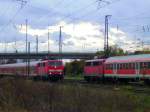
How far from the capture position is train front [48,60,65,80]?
211ft

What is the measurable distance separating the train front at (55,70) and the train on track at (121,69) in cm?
395

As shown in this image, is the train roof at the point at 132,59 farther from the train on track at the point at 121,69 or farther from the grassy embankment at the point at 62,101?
the grassy embankment at the point at 62,101

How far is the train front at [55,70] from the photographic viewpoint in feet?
211

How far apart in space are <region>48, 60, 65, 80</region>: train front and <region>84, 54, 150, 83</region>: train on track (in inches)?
155

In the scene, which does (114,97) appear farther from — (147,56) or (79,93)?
(147,56)

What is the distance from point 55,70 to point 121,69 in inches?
538

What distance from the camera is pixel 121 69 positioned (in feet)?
176

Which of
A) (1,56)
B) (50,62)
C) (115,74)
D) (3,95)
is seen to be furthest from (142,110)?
(1,56)

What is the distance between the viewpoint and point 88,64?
66.9 m

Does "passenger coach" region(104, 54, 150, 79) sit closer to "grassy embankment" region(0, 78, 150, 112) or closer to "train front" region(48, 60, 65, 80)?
"train front" region(48, 60, 65, 80)

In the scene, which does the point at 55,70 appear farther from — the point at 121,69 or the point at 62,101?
the point at 62,101

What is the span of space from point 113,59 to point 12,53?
10936cm

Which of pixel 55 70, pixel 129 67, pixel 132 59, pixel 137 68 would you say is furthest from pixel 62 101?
pixel 55 70

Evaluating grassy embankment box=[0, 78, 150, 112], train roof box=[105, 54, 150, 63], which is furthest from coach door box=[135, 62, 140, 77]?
grassy embankment box=[0, 78, 150, 112]
